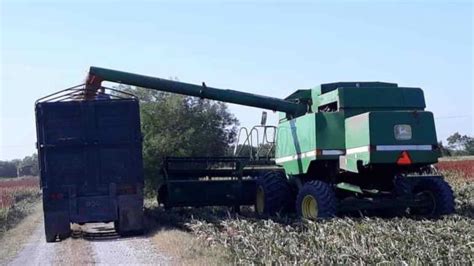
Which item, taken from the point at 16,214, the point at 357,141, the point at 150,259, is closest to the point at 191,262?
the point at 150,259

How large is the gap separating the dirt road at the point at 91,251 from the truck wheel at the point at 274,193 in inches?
134

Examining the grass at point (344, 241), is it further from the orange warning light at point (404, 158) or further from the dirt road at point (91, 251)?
the orange warning light at point (404, 158)

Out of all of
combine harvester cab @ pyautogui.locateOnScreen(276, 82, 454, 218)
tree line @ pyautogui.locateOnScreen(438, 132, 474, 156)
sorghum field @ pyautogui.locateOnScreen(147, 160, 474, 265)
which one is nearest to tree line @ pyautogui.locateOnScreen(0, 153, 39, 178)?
tree line @ pyautogui.locateOnScreen(438, 132, 474, 156)

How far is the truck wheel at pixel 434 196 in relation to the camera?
15398 millimetres

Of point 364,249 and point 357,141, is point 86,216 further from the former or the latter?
point 364,249

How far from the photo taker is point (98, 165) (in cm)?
1700

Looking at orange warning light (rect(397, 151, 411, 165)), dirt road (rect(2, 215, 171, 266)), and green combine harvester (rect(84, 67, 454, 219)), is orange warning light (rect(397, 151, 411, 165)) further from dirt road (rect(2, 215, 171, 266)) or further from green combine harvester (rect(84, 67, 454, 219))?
dirt road (rect(2, 215, 171, 266))

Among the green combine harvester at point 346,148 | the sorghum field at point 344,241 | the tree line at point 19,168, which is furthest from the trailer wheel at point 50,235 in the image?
the tree line at point 19,168

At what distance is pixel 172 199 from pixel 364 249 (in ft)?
35.6

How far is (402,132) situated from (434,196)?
2.05 meters

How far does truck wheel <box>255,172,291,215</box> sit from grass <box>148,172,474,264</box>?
111 inches

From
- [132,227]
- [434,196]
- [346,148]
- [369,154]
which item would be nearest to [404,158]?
[369,154]

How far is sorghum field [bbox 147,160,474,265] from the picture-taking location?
9.45 meters

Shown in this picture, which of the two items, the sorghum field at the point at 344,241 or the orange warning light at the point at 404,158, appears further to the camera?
the orange warning light at the point at 404,158
